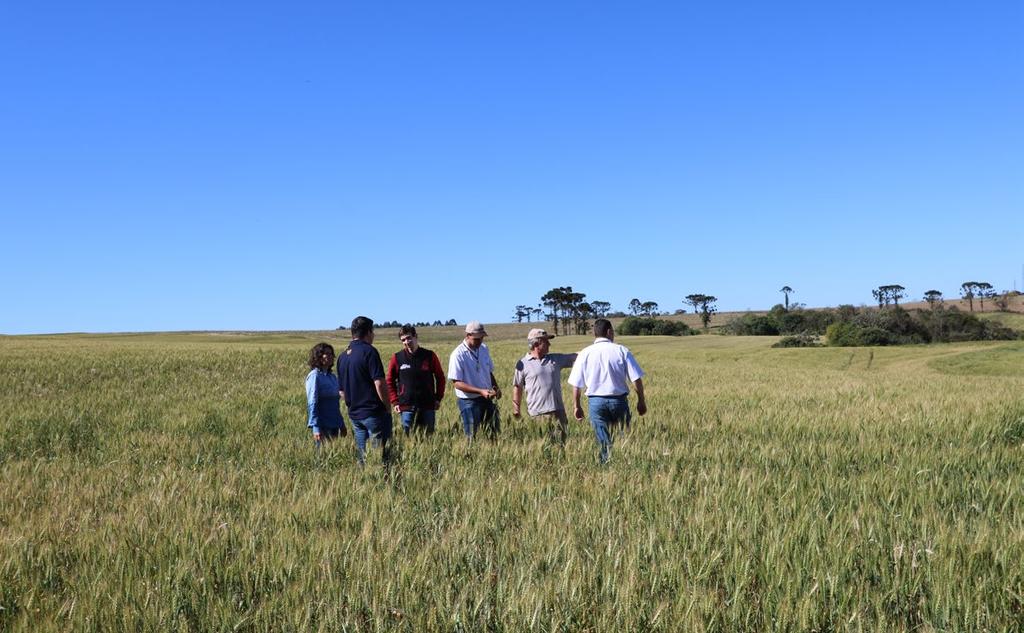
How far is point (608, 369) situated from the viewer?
334 inches

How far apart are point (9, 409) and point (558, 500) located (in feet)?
45.8

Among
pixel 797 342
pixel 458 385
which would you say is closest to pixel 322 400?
pixel 458 385

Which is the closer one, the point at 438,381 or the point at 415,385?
the point at 415,385

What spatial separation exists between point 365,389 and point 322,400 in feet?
3.73

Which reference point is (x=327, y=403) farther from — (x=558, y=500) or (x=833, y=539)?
(x=833, y=539)

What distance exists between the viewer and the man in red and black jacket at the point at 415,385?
893 centimetres

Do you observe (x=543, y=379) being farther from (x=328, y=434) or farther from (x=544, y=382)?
(x=328, y=434)

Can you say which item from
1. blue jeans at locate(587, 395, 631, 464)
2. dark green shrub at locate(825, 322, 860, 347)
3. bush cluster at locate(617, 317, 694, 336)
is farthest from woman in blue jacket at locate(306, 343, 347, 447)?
bush cluster at locate(617, 317, 694, 336)

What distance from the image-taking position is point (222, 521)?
5.32 meters

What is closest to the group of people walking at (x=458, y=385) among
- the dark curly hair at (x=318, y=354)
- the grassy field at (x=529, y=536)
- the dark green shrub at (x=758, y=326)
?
the dark curly hair at (x=318, y=354)

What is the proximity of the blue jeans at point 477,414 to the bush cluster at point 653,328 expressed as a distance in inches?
3609

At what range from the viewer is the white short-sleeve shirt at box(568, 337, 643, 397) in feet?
27.8

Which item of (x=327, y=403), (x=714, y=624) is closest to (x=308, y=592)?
(x=714, y=624)

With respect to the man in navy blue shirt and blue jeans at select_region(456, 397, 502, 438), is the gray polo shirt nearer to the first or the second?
blue jeans at select_region(456, 397, 502, 438)
